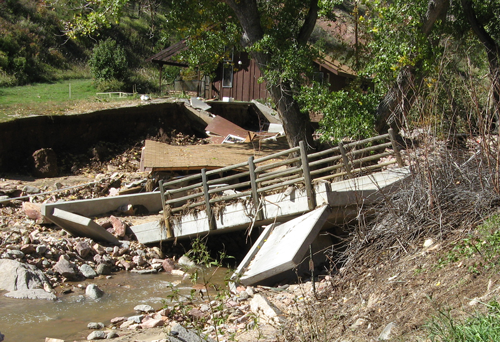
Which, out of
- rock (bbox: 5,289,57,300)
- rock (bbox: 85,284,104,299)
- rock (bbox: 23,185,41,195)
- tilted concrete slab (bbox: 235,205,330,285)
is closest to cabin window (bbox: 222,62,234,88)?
rock (bbox: 23,185,41,195)

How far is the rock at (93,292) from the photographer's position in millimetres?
9311

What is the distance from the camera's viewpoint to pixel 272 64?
13602 mm

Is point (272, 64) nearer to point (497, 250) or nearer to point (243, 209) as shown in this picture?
point (243, 209)

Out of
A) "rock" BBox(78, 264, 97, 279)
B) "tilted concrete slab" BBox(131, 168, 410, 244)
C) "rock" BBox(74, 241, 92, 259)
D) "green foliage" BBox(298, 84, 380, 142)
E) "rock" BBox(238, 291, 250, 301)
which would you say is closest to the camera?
"rock" BBox(238, 291, 250, 301)

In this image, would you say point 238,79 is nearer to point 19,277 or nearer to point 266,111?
point 266,111

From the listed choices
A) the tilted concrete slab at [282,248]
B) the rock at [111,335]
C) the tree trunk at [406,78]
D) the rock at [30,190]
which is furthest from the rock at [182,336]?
the rock at [30,190]

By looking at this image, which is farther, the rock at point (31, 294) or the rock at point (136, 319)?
the rock at point (31, 294)

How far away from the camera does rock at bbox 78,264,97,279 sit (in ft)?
34.7

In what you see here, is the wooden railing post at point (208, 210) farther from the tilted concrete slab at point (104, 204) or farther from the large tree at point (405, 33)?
the large tree at point (405, 33)

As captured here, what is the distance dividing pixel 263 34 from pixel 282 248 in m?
7.79

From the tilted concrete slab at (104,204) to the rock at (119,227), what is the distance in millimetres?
857

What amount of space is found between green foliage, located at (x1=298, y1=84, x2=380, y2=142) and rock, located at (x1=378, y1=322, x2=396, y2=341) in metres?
7.54

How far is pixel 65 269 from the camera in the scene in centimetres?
1026

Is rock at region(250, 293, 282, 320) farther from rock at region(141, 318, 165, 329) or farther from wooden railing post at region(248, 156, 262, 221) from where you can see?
wooden railing post at region(248, 156, 262, 221)
